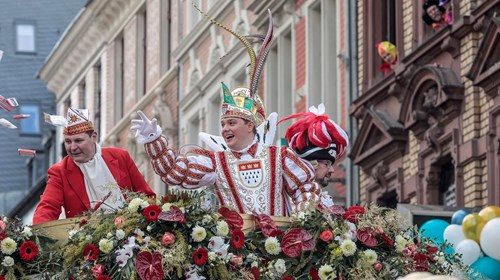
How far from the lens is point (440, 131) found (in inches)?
1033

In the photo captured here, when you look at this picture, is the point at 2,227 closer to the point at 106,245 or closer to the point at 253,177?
the point at 106,245

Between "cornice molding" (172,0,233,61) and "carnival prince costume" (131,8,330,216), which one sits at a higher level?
"cornice molding" (172,0,233,61)

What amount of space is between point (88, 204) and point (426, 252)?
2.32m

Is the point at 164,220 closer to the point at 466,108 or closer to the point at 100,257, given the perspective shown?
the point at 100,257

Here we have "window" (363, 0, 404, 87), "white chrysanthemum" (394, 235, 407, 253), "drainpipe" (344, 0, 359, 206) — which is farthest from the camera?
"drainpipe" (344, 0, 359, 206)

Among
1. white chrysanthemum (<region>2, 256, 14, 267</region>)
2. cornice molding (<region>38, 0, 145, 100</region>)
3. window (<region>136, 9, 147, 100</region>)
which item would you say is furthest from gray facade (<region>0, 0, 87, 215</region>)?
white chrysanthemum (<region>2, 256, 14, 267</region>)

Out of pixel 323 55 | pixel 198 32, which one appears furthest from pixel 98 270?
pixel 198 32

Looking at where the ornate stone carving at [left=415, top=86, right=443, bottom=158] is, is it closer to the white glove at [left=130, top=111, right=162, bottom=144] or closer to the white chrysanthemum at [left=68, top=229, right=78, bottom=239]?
the white glove at [left=130, top=111, right=162, bottom=144]

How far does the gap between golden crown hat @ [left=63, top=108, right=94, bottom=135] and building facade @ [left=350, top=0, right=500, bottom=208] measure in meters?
11.5

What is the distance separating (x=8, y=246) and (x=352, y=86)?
62.1 feet

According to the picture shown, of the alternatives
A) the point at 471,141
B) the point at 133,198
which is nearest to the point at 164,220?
the point at 133,198

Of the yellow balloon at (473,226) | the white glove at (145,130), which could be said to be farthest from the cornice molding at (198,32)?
the white glove at (145,130)

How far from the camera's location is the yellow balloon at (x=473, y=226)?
1900cm

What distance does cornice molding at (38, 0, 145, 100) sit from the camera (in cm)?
4716
